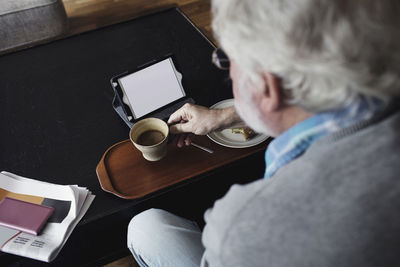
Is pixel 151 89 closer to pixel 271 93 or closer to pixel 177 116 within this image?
pixel 177 116

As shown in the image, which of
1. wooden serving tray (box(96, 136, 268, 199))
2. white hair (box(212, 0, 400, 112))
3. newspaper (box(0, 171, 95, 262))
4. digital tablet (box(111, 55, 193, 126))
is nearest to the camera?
white hair (box(212, 0, 400, 112))

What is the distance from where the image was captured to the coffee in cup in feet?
2.99

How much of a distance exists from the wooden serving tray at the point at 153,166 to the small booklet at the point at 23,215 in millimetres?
157

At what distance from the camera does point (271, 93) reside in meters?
0.55

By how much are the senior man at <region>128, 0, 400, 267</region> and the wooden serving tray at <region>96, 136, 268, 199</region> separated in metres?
0.38

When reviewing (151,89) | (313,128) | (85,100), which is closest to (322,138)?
(313,128)

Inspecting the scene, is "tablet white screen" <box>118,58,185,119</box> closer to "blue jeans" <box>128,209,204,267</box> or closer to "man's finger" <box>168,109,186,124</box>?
"man's finger" <box>168,109,186,124</box>

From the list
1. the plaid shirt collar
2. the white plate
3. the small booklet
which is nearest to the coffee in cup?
the white plate

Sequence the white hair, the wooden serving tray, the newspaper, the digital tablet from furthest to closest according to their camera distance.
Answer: the digital tablet
the wooden serving tray
the newspaper
the white hair

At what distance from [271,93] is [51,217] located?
24.9 inches

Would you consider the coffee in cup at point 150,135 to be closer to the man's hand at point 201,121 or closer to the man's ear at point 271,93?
the man's hand at point 201,121

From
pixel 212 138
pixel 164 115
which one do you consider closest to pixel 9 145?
pixel 164 115

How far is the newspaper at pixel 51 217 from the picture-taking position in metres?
0.79

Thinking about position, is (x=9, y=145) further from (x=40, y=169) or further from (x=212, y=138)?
(x=212, y=138)
